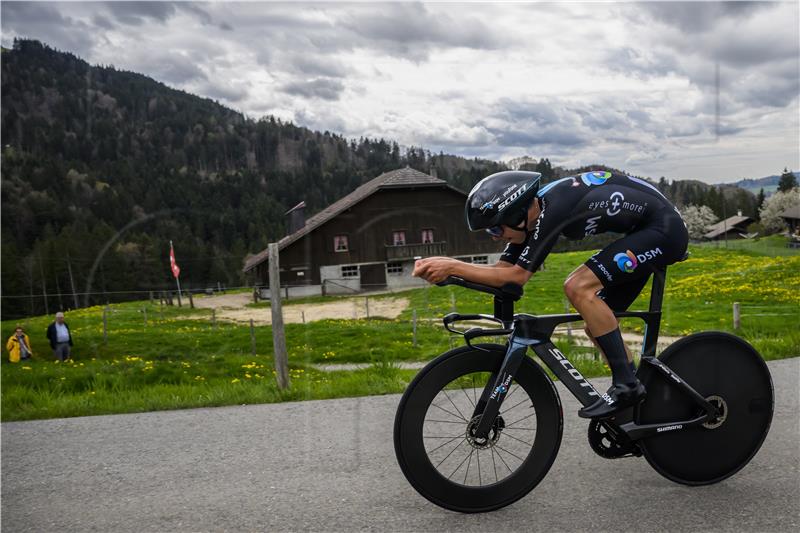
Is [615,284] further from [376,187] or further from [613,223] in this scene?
[376,187]

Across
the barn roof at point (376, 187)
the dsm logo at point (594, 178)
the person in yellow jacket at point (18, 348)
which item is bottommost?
the person in yellow jacket at point (18, 348)

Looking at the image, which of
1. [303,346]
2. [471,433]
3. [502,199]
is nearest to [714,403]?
[471,433]

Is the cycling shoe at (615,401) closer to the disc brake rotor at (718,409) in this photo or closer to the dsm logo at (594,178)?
the disc brake rotor at (718,409)

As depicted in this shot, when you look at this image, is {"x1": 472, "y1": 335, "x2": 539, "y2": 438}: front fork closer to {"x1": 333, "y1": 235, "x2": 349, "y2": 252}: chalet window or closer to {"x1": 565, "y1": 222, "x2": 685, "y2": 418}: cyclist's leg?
{"x1": 565, "y1": 222, "x2": 685, "y2": 418}: cyclist's leg

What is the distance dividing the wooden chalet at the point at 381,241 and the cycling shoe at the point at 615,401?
33792mm

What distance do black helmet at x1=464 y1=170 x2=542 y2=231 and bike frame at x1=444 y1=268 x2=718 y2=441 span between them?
0.35 m

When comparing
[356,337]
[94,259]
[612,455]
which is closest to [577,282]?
[612,455]

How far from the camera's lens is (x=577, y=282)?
3.10 meters

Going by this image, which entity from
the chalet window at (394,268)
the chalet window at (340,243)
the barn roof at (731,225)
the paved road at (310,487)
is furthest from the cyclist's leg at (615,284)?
the barn roof at (731,225)

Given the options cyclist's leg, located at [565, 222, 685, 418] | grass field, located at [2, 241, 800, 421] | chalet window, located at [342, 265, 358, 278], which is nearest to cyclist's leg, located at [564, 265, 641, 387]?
cyclist's leg, located at [565, 222, 685, 418]

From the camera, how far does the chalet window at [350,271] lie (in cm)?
3853

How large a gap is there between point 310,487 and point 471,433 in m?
1.00

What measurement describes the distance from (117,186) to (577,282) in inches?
6588

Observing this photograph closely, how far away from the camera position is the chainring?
3.26 metres
